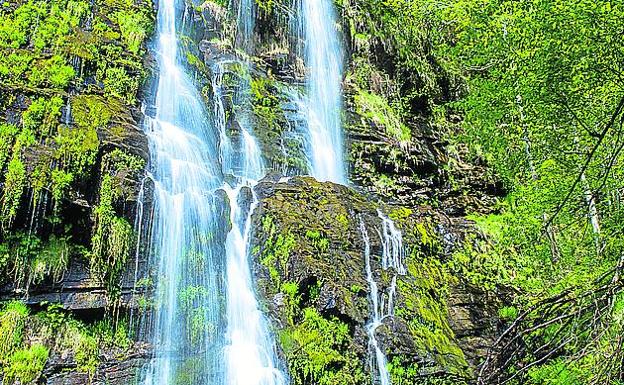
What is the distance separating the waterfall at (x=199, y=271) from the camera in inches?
286

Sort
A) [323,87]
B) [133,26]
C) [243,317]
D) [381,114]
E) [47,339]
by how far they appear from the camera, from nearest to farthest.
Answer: [47,339]
[243,317]
[133,26]
[323,87]
[381,114]

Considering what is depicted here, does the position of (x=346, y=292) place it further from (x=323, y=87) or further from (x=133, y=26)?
(x=323, y=87)

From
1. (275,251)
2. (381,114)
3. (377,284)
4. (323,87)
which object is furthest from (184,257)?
(381,114)

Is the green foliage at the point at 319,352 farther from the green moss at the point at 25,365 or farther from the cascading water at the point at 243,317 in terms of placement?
the green moss at the point at 25,365

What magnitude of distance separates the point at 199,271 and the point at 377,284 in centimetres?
275

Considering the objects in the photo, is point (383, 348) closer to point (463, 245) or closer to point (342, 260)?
point (342, 260)

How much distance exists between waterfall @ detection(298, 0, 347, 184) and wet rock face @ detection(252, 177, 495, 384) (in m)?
3.58

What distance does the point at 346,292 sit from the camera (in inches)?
300

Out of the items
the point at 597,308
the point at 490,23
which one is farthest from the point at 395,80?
the point at 597,308

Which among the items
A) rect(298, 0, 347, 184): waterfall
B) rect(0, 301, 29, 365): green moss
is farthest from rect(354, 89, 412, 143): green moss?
rect(0, 301, 29, 365): green moss

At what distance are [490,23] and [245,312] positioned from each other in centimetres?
579

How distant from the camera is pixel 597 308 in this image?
2010 millimetres

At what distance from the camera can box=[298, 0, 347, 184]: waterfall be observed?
13.5 metres

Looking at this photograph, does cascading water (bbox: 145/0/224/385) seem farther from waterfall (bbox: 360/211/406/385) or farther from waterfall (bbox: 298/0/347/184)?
waterfall (bbox: 298/0/347/184)
